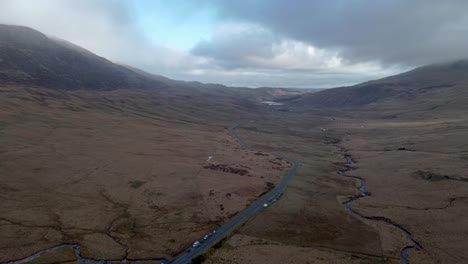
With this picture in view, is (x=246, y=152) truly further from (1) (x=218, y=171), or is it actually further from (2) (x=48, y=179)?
(2) (x=48, y=179)

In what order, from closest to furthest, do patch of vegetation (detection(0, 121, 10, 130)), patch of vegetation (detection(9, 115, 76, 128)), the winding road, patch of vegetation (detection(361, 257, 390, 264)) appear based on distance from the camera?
the winding road
patch of vegetation (detection(361, 257, 390, 264))
patch of vegetation (detection(0, 121, 10, 130))
patch of vegetation (detection(9, 115, 76, 128))

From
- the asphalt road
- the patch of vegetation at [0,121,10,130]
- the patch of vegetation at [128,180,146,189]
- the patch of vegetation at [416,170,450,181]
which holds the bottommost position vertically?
the asphalt road

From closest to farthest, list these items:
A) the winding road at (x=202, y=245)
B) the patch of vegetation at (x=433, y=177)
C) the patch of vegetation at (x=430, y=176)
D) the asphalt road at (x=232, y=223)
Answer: the winding road at (x=202, y=245) < the asphalt road at (x=232, y=223) < the patch of vegetation at (x=433, y=177) < the patch of vegetation at (x=430, y=176)

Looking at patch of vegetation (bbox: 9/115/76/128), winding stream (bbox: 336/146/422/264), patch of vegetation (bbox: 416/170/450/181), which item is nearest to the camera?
winding stream (bbox: 336/146/422/264)

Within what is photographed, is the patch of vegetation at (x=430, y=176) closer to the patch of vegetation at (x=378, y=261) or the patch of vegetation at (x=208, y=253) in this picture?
the patch of vegetation at (x=378, y=261)

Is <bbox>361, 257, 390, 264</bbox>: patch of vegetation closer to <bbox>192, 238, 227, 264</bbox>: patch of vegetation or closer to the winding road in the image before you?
<bbox>192, 238, 227, 264</bbox>: patch of vegetation

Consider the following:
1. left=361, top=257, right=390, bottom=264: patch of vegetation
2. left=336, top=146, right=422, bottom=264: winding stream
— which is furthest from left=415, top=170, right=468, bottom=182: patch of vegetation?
left=361, top=257, right=390, bottom=264: patch of vegetation

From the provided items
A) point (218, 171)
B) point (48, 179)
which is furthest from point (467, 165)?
point (48, 179)

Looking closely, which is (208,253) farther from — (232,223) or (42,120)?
(42,120)

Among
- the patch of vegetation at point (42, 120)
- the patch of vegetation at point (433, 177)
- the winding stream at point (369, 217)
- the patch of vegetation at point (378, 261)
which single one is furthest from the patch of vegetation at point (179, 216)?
the patch of vegetation at point (42, 120)

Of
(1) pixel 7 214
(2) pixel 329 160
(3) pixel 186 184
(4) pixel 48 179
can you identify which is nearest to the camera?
(1) pixel 7 214

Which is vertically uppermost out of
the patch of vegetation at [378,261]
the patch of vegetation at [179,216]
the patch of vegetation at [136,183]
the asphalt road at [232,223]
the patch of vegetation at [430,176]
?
the patch of vegetation at [430,176]
